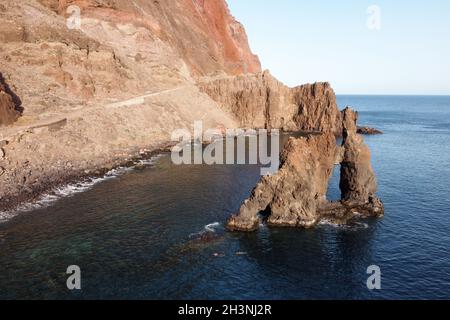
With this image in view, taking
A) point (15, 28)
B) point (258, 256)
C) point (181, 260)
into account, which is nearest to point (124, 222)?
point (181, 260)

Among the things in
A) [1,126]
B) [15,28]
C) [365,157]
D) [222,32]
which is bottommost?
[365,157]

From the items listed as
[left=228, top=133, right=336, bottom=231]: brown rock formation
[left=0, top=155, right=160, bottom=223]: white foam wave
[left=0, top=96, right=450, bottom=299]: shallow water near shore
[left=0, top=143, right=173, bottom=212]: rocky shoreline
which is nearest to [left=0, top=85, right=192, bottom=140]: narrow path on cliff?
[left=0, top=143, right=173, bottom=212]: rocky shoreline

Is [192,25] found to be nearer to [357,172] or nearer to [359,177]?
[357,172]

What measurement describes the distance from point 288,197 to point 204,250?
1348 centimetres

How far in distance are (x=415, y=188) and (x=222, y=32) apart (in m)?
134

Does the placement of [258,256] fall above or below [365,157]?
below

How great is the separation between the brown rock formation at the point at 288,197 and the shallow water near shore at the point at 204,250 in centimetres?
178

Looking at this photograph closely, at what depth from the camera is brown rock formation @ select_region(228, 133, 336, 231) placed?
4781cm

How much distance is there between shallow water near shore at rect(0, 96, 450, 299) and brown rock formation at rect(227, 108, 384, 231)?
7.22ft

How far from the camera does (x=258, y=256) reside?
40.4 meters

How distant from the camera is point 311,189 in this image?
49.8 m

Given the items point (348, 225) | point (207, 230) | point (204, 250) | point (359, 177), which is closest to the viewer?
point (204, 250)

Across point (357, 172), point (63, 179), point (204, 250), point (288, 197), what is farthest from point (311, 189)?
point (63, 179)
